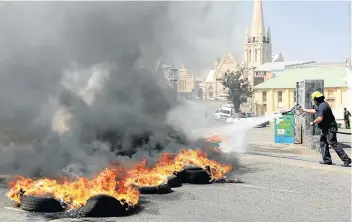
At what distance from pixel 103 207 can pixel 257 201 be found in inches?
105

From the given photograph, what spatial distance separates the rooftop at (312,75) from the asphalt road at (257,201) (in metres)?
39.5

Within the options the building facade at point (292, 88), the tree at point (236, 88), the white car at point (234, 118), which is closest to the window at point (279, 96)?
the building facade at point (292, 88)

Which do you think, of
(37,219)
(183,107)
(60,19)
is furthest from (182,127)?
(37,219)

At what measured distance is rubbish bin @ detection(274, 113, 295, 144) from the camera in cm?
1812

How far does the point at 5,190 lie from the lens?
8008mm

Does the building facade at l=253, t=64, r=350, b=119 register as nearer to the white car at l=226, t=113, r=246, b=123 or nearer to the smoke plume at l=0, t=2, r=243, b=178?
the white car at l=226, t=113, r=246, b=123

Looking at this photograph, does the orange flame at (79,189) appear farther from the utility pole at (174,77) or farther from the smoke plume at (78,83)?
the utility pole at (174,77)

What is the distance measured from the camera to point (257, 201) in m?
7.61

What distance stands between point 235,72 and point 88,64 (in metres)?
58.5

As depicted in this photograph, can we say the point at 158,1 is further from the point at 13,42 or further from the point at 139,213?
the point at 139,213

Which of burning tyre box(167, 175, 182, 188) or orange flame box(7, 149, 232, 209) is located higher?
orange flame box(7, 149, 232, 209)

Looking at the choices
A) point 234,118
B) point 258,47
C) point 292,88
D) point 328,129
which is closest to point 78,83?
point 328,129

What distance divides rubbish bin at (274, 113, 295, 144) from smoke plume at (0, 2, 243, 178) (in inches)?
336

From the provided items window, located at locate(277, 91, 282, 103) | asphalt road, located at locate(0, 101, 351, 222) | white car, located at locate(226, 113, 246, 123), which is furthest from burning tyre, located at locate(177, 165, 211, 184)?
window, located at locate(277, 91, 282, 103)
